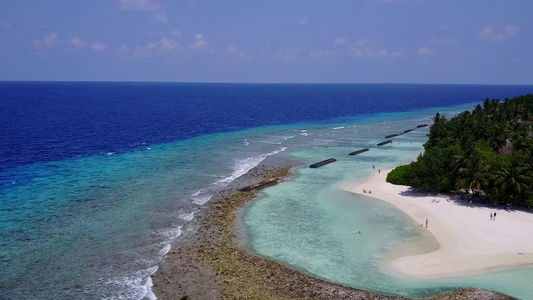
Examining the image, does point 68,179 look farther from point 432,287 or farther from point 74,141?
point 432,287

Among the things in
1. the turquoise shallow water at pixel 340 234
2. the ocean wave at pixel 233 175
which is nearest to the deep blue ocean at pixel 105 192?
the ocean wave at pixel 233 175

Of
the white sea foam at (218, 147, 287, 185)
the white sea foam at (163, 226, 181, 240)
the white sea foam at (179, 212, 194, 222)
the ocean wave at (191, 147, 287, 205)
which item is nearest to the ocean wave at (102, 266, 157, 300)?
the white sea foam at (163, 226, 181, 240)

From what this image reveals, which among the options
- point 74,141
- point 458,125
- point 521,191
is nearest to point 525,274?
point 521,191

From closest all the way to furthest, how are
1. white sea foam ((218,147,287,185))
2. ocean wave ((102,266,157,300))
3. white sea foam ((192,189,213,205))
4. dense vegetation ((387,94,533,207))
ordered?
ocean wave ((102,266,157,300)) → dense vegetation ((387,94,533,207)) → white sea foam ((192,189,213,205)) → white sea foam ((218,147,287,185))

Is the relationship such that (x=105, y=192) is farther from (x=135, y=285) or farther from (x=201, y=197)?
(x=135, y=285)

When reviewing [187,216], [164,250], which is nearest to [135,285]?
[164,250]

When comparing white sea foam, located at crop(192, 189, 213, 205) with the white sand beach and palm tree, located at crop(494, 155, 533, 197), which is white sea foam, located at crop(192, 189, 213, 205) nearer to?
the white sand beach

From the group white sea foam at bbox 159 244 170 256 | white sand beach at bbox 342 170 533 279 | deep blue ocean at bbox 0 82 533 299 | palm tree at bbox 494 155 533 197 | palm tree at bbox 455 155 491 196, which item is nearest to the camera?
deep blue ocean at bbox 0 82 533 299
